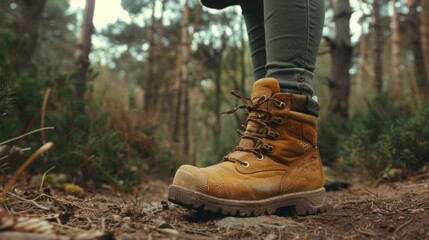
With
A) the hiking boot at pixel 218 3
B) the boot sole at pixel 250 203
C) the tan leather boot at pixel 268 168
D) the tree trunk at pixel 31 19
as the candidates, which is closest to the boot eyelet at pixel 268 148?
the tan leather boot at pixel 268 168

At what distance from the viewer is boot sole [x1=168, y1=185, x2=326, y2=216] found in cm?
132

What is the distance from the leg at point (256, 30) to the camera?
188 cm

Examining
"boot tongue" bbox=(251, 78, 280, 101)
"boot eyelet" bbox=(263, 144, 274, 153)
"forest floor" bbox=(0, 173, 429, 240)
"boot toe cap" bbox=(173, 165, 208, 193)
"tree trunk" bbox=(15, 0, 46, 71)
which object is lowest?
"forest floor" bbox=(0, 173, 429, 240)

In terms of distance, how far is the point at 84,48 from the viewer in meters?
3.69

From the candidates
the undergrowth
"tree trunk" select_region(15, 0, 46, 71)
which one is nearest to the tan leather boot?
the undergrowth

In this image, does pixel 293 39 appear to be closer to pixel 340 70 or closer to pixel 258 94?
pixel 258 94

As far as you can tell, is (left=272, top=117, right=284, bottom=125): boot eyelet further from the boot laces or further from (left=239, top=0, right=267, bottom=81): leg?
(left=239, top=0, right=267, bottom=81): leg

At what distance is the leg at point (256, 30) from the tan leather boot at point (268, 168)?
42cm

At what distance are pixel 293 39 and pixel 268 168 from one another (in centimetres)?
51

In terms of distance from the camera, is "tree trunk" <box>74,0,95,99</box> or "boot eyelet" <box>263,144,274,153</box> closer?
"boot eyelet" <box>263,144,274,153</box>

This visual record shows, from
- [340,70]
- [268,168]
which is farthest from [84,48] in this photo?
[340,70]

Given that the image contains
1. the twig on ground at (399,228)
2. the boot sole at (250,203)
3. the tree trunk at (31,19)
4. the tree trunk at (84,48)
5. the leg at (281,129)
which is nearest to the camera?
the twig on ground at (399,228)

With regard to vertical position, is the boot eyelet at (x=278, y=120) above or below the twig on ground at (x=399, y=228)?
above

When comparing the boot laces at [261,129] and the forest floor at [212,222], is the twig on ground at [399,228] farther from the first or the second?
the boot laces at [261,129]
